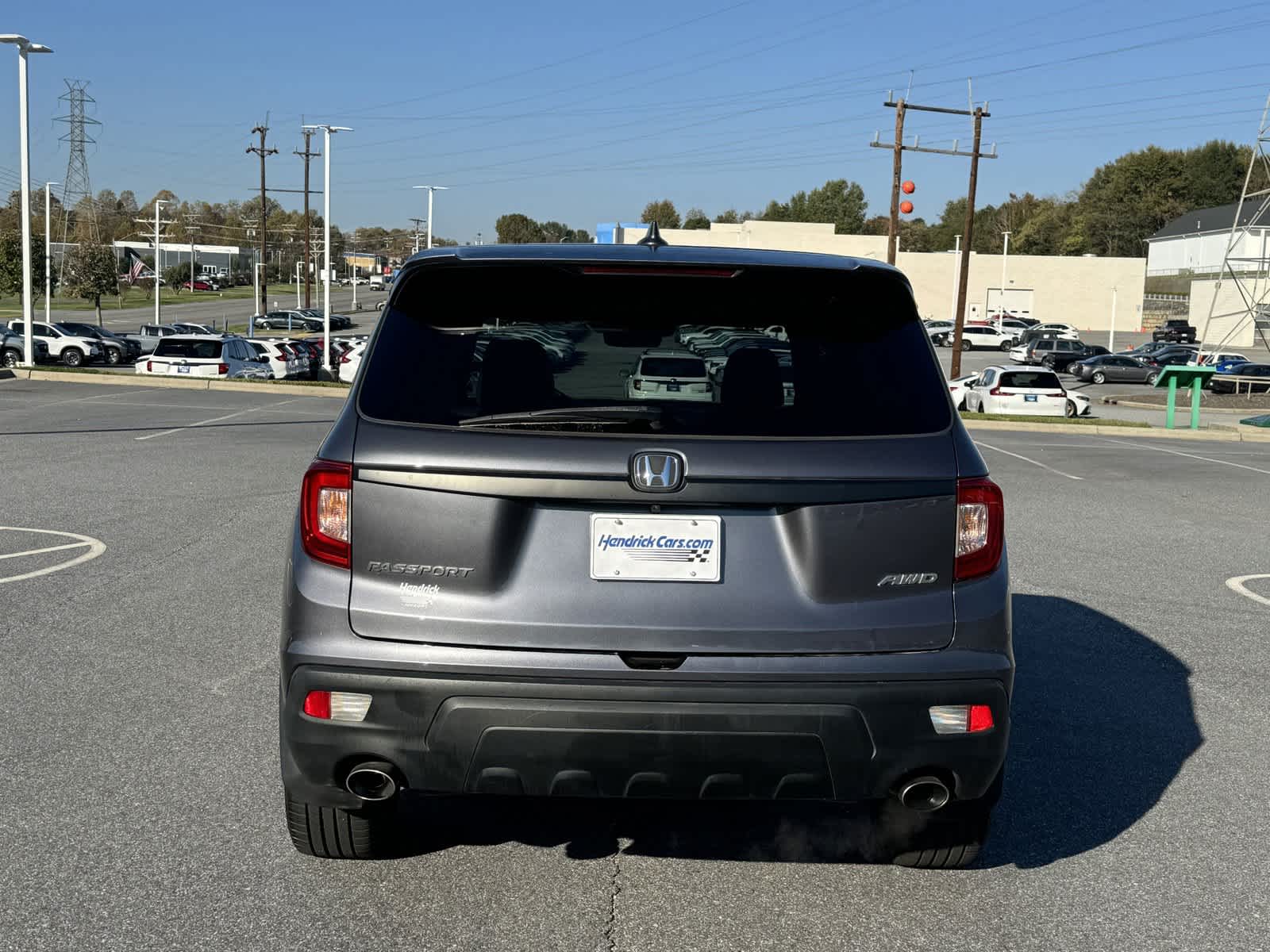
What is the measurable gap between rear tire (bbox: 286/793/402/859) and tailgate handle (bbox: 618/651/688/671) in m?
1.02

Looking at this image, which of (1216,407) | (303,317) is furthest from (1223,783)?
(303,317)

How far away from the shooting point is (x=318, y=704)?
3.61 metres

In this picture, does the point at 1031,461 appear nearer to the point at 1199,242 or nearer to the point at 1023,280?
the point at 1023,280

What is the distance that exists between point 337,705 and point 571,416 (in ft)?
3.22

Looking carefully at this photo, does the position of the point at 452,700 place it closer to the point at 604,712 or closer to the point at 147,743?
the point at 604,712

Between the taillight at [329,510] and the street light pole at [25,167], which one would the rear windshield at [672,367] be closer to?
the taillight at [329,510]

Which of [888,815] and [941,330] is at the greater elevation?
[941,330]

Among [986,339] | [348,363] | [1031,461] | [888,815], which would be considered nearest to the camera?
[888,815]

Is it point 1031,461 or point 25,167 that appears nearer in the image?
point 1031,461

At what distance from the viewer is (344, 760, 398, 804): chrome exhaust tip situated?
367 centimetres

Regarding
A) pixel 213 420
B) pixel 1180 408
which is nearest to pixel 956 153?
pixel 1180 408

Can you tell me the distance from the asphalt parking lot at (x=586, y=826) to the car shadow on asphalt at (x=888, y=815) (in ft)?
0.05

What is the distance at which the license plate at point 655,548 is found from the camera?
352 cm

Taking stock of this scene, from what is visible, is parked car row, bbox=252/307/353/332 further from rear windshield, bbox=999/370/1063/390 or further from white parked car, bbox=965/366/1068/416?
rear windshield, bbox=999/370/1063/390
